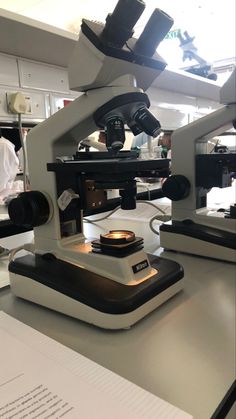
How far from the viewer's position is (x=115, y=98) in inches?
22.9

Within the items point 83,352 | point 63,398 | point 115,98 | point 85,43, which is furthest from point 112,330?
point 85,43

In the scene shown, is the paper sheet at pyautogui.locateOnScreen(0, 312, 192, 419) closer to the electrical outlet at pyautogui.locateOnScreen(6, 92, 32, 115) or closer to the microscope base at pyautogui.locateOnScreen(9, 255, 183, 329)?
the microscope base at pyautogui.locateOnScreen(9, 255, 183, 329)

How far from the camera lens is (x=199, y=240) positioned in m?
0.86

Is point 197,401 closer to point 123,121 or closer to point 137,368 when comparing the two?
point 137,368

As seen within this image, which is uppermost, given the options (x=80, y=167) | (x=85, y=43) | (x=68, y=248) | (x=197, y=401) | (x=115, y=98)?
(x=85, y=43)

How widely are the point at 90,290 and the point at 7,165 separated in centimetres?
129

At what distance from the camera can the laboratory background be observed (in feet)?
1.27

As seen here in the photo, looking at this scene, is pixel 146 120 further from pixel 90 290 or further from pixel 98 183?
pixel 90 290

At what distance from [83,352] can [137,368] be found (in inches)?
3.4

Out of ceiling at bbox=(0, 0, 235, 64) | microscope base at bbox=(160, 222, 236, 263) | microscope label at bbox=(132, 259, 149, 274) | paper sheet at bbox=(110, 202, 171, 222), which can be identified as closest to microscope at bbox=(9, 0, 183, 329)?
microscope label at bbox=(132, 259, 149, 274)

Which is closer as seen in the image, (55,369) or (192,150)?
(55,369)

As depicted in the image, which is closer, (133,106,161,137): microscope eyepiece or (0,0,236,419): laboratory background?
(0,0,236,419): laboratory background

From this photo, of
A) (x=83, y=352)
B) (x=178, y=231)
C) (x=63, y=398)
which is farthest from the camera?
(x=178, y=231)

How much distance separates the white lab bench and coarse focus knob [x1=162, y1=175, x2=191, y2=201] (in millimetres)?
299
